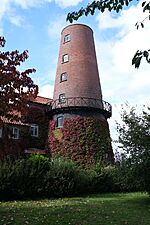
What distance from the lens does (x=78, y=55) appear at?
118 feet

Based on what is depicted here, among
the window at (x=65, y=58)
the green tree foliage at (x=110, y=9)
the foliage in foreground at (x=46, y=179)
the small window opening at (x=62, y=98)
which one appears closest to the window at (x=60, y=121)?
the small window opening at (x=62, y=98)

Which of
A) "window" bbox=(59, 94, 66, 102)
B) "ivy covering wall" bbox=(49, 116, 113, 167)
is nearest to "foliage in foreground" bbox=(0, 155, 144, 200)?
"ivy covering wall" bbox=(49, 116, 113, 167)

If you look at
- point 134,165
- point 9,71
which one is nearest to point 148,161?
point 134,165

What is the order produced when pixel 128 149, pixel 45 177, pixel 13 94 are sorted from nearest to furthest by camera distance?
pixel 13 94 → pixel 128 149 → pixel 45 177

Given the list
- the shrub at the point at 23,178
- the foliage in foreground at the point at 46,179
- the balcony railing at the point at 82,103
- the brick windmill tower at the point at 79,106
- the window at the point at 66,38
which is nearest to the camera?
the foliage in foreground at the point at 46,179

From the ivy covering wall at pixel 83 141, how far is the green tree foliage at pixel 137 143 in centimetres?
1457

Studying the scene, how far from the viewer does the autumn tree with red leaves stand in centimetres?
1181

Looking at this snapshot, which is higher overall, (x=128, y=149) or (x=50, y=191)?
(x=128, y=149)

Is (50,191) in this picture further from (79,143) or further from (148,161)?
(79,143)

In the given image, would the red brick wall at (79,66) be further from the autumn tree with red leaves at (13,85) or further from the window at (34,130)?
the autumn tree with red leaves at (13,85)

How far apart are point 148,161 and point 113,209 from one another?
3.46 m

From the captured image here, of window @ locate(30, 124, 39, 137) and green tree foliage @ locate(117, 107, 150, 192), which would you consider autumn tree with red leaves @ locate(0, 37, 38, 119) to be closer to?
green tree foliage @ locate(117, 107, 150, 192)

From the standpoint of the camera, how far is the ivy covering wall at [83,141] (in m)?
31.2

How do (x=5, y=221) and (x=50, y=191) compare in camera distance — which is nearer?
(x=5, y=221)
